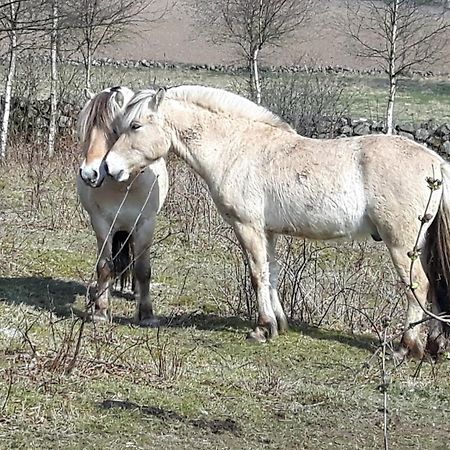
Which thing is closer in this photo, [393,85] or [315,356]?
[315,356]

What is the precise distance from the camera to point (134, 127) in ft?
21.8

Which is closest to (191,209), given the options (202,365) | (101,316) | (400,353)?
(101,316)

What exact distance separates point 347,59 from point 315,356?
50848 millimetres

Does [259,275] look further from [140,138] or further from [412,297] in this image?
[140,138]

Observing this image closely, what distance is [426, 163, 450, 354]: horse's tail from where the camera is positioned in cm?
619

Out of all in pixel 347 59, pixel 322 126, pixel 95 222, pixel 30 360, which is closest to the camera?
pixel 30 360

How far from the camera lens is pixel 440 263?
20.7ft

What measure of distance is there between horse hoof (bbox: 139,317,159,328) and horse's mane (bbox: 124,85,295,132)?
166cm

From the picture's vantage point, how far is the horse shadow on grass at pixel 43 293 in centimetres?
748

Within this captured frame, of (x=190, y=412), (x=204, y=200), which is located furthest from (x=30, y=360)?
(x=204, y=200)

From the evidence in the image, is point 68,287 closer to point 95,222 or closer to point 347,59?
point 95,222

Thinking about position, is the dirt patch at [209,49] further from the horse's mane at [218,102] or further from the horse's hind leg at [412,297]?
the horse's hind leg at [412,297]

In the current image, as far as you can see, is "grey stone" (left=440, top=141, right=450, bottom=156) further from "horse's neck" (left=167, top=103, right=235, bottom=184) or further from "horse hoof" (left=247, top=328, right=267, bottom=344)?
"horse hoof" (left=247, top=328, right=267, bottom=344)

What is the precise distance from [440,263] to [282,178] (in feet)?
4.25
